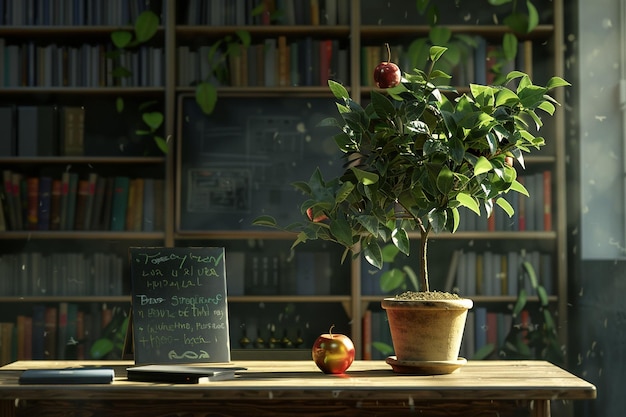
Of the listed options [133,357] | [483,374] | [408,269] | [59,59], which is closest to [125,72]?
[59,59]

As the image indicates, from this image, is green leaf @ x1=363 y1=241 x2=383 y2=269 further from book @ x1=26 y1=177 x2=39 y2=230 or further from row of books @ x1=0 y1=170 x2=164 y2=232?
book @ x1=26 y1=177 x2=39 y2=230

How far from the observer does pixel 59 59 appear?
13.7 feet

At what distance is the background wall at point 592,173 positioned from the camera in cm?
387

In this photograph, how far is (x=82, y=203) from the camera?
13.6 feet

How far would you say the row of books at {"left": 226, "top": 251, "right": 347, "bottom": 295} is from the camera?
408cm

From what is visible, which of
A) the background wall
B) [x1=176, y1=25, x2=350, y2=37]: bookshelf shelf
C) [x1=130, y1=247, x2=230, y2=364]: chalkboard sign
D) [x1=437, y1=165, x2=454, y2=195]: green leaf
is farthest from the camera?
[x1=176, y1=25, x2=350, y2=37]: bookshelf shelf

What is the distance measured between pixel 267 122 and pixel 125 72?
0.71 meters

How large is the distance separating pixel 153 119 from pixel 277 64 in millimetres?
637

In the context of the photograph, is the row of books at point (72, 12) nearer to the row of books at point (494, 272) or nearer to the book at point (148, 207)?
the book at point (148, 207)

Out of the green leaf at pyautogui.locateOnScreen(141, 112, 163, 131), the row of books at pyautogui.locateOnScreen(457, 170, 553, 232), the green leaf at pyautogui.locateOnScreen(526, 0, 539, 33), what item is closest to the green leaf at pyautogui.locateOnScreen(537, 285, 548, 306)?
the row of books at pyautogui.locateOnScreen(457, 170, 553, 232)

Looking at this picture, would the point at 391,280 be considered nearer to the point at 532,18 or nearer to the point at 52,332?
the point at 532,18

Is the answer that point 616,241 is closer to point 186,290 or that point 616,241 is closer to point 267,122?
point 267,122

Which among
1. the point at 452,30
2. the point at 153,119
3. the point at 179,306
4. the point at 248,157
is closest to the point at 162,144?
the point at 153,119

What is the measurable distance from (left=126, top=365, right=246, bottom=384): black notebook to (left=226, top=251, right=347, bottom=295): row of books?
7.50 ft
